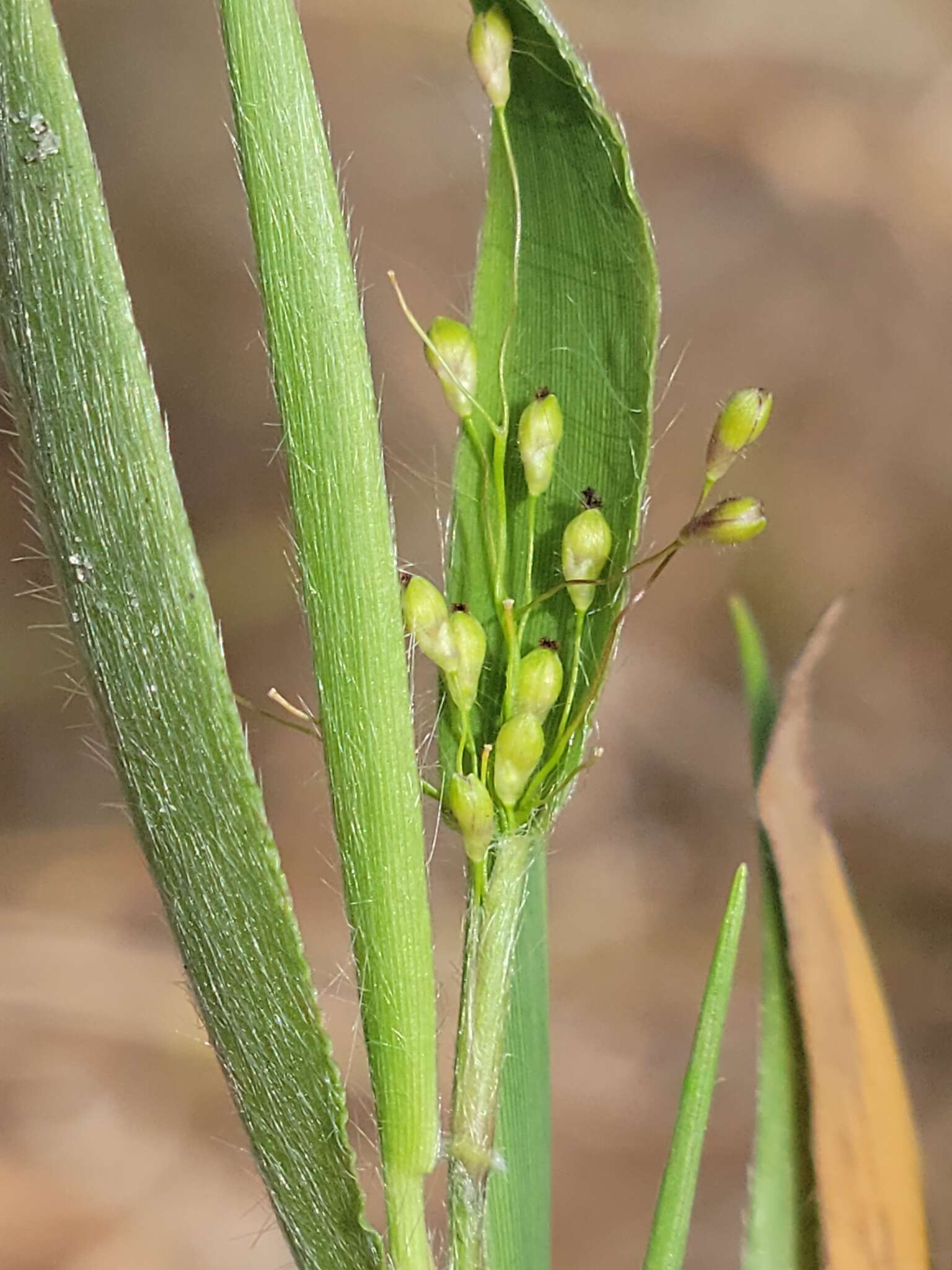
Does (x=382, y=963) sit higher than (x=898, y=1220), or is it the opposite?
(x=382, y=963)

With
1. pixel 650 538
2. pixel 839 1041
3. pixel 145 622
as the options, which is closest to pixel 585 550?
pixel 145 622

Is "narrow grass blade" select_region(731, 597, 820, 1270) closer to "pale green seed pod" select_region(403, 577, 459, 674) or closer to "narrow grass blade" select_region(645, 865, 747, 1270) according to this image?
"narrow grass blade" select_region(645, 865, 747, 1270)

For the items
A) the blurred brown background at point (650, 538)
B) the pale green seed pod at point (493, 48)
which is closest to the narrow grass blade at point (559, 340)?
the pale green seed pod at point (493, 48)

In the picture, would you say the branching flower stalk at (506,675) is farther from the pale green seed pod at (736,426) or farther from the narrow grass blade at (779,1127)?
the narrow grass blade at (779,1127)

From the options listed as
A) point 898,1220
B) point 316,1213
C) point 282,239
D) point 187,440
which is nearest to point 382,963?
point 316,1213

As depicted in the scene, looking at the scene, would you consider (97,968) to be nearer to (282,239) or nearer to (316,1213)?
(316,1213)

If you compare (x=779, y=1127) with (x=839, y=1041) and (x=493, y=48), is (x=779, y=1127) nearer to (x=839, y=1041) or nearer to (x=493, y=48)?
(x=839, y=1041)
